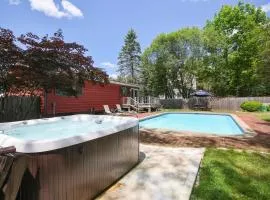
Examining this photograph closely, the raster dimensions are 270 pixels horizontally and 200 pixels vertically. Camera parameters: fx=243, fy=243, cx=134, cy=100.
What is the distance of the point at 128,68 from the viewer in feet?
145

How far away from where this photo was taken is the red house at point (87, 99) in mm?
14609

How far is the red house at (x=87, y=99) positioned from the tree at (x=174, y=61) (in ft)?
17.3

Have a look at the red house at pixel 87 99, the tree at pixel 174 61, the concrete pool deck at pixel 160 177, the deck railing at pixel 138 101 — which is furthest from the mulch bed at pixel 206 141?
the tree at pixel 174 61

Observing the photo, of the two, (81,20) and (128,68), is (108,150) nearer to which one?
(81,20)

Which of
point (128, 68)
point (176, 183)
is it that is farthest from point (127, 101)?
point (128, 68)

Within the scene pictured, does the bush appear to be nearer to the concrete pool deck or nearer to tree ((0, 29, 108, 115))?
tree ((0, 29, 108, 115))

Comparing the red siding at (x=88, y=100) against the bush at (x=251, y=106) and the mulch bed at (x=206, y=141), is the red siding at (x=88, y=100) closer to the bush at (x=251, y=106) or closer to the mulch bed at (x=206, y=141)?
the mulch bed at (x=206, y=141)

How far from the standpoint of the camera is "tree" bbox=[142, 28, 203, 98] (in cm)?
2703

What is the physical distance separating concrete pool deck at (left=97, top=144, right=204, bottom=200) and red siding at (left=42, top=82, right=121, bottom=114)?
33.7 feet

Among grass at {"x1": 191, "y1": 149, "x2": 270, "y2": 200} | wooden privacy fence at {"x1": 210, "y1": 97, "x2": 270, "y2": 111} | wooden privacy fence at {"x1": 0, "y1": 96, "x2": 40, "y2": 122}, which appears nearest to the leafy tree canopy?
wooden privacy fence at {"x1": 0, "y1": 96, "x2": 40, "y2": 122}

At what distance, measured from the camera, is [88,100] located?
1809cm

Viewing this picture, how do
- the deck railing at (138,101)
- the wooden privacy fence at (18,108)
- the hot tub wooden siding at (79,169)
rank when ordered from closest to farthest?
the hot tub wooden siding at (79,169), the wooden privacy fence at (18,108), the deck railing at (138,101)

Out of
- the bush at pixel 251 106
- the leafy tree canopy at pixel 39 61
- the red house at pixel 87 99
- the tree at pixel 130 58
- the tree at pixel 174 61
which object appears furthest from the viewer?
the tree at pixel 130 58

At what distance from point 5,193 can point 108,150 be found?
1.76 meters
